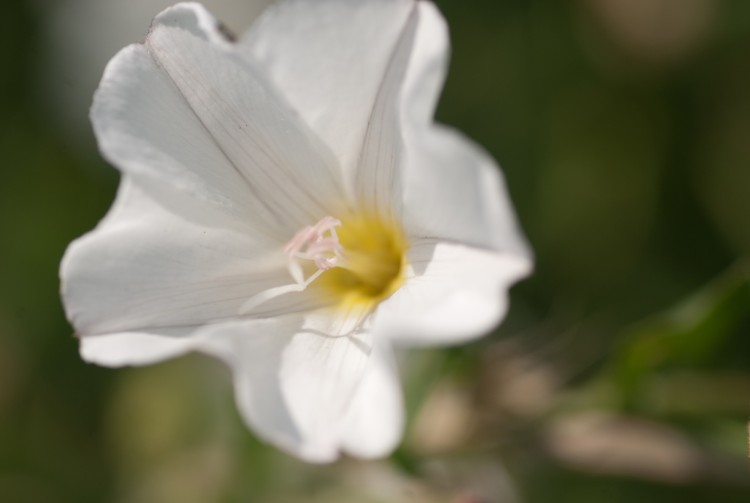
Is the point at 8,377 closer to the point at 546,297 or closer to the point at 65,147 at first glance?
the point at 65,147

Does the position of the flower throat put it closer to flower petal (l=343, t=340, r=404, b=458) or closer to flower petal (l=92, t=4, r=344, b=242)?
flower petal (l=92, t=4, r=344, b=242)

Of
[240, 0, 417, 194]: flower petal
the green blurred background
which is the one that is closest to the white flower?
[240, 0, 417, 194]: flower petal

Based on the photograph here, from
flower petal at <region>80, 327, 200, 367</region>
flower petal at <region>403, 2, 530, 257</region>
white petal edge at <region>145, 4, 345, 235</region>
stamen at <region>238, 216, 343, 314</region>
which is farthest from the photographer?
stamen at <region>238, 216, 343, 314</region>

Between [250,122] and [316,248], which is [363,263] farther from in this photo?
[250,122]

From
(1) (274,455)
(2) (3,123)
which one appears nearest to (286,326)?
(1) (274,455)

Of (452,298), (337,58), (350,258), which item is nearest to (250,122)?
(337,58)

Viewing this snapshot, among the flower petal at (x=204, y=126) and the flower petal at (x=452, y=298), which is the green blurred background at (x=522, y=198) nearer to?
the flower petal at (x=204, y=126)
